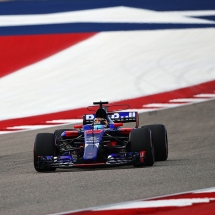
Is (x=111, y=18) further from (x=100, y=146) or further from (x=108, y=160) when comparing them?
(x=108, y=160)

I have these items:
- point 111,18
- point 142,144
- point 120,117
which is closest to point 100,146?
point 142,144

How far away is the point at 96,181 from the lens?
27.7 feet

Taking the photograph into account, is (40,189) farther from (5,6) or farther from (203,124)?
(5,6)

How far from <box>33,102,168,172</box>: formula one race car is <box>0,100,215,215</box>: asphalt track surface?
6.1 inches

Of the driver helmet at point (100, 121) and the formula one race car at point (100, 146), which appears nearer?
the formula one race car at point (100, 146)

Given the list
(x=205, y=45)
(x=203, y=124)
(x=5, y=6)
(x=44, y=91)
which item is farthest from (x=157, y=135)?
(x=5, y=6)

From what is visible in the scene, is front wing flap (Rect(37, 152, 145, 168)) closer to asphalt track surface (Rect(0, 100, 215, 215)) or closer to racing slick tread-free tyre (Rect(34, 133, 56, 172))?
asphalt track surface (Rect(0, 100, 215, 215))

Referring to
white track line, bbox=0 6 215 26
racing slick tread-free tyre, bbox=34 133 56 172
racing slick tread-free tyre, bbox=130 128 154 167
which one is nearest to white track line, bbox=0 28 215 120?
white track line, bbox=0 6 215 26

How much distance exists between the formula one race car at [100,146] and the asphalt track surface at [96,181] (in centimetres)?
15

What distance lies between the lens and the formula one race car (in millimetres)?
9969

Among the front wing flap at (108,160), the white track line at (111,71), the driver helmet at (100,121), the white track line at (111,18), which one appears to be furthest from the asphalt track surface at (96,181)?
the white track line at (111,18)

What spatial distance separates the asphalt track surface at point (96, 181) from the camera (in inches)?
276

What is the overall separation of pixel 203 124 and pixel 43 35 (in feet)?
24.4

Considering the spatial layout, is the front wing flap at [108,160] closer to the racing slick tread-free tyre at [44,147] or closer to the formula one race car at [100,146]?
the formula one race car at [100,146]
